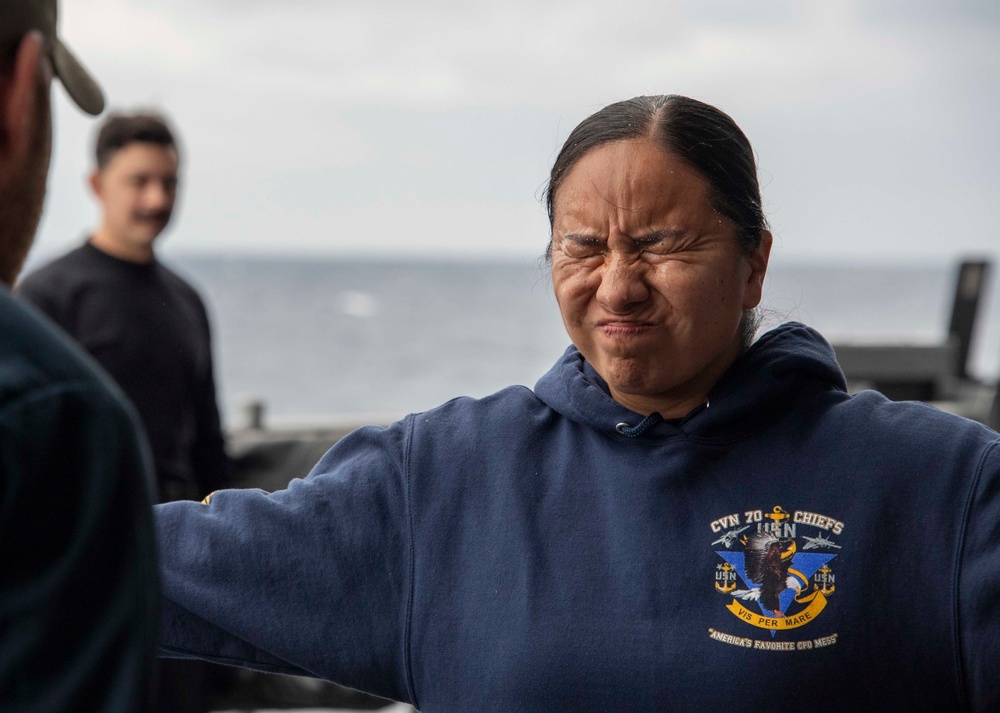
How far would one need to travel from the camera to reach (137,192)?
2830mm

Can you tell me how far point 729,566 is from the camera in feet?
4.13

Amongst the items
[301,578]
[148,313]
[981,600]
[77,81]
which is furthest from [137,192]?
[981,600]

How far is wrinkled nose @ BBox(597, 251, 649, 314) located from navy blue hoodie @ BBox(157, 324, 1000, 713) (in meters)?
0.13

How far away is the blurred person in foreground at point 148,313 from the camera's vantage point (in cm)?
266

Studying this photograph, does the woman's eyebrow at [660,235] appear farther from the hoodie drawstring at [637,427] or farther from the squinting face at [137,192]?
the squinting face at [137,192]

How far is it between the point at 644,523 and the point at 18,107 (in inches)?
32.0

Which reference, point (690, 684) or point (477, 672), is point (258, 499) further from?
point (690, 684)

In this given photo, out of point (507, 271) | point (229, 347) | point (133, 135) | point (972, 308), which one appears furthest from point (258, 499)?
point (507, 271)

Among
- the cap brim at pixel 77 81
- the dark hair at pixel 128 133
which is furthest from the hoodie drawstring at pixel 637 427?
the dark hair at pixel 128 133

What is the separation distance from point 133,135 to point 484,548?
6.51 ft

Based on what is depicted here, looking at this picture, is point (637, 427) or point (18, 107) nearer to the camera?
point (18, 107)

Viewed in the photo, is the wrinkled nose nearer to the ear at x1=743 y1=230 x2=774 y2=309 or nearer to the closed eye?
the closed eye

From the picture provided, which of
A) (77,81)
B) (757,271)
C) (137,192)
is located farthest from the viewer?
(137,192)

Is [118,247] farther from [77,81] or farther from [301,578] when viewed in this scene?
[77,81]
